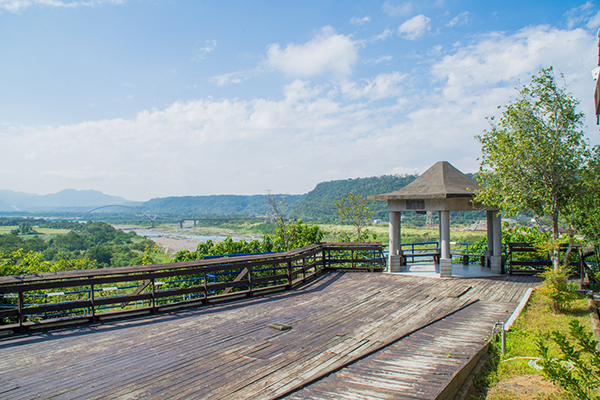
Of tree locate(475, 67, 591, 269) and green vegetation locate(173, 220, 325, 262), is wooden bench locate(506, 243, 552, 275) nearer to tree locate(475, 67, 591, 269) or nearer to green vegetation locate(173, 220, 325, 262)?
tree locate(475, 67, 591, 269)

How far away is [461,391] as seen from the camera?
14.8 feet

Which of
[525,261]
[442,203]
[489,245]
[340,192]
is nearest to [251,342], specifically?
[442,203]

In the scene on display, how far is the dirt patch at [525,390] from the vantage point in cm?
435

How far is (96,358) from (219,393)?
7.46ft

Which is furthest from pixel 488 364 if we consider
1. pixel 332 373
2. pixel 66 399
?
pixel 66 399

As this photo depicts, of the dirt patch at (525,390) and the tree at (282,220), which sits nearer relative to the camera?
the dirt patch at (525,390)

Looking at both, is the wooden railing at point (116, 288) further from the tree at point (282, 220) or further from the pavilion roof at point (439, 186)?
the tree at point (282, 220)

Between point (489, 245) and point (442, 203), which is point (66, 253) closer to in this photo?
point (442, 203)

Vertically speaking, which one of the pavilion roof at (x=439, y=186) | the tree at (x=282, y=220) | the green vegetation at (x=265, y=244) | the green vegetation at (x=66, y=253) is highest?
the pavilion roof at (x=439, y=186)

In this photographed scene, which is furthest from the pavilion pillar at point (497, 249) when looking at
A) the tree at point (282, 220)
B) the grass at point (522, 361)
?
the tree at point (282, 220)

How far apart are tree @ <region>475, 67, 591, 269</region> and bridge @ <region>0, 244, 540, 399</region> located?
8.71ft

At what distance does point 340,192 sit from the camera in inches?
2995

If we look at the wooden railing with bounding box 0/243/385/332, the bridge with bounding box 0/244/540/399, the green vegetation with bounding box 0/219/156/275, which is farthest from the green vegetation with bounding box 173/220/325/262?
the bridge with bounding box 0/244/540/399

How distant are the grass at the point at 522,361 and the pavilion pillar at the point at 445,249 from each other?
→ 4.37 meters
